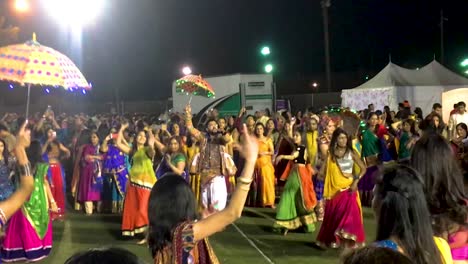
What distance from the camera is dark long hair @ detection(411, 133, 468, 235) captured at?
10.7 feet

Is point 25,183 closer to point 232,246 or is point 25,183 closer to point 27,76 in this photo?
point 27,76

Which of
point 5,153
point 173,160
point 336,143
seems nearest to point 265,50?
point 173,160

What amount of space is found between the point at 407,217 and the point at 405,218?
1cm

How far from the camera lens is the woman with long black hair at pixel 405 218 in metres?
2.54

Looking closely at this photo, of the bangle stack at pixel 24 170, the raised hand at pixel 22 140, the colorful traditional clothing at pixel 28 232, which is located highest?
the raised hand at pixel 22 140

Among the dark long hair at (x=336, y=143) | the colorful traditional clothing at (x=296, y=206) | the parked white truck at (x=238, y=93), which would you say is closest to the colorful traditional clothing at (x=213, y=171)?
the colorful traditional clothing at (x=296, y=206)

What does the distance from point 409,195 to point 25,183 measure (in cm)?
199

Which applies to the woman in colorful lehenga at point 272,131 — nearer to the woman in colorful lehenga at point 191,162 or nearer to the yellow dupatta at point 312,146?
the yellow dupatta at point 312,146

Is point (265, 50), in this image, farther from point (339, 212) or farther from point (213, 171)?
point (339, 212)

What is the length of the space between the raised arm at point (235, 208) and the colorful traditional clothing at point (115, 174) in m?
8.13

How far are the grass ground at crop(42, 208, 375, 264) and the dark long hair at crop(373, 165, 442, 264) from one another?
4.72 meters

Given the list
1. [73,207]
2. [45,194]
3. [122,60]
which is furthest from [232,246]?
[122,60]

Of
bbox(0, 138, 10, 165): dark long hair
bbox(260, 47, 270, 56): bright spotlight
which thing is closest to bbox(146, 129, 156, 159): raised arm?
bbox(0, 138, 10, 165): dark long hair

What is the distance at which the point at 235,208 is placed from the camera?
2.92m
